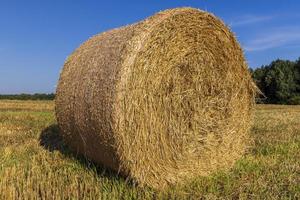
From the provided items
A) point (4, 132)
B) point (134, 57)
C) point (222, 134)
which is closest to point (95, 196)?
point (134, 57)

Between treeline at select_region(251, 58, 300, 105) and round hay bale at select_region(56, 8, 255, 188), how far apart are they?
29218mm

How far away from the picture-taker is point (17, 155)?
664 centimetres

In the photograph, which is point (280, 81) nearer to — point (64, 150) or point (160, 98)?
point (64, 150)

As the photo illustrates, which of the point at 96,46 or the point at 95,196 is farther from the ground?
the point at 96,46

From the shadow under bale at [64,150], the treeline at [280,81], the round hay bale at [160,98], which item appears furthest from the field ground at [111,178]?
the treeline at [280,81]

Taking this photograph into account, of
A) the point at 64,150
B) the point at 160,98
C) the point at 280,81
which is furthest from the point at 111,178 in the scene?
the point at 280,81

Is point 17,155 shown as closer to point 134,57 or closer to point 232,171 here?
point 134,57

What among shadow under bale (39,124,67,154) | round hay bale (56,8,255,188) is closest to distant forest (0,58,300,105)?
shadow under bale (39,124,67,154)

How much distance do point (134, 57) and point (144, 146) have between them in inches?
40.7

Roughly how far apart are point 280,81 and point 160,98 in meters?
33.4

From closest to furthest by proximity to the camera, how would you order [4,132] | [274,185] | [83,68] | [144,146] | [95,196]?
[95,196]
[274,185]
[144,146]
[83,68]
[4,132]

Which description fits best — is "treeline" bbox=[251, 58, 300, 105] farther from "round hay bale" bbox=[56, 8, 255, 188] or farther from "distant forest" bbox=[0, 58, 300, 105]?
"round hay bale" bbox=[56, 8, 255, 188]

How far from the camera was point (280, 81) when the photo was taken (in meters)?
37.6

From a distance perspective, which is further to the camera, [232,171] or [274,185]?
[232,171]
